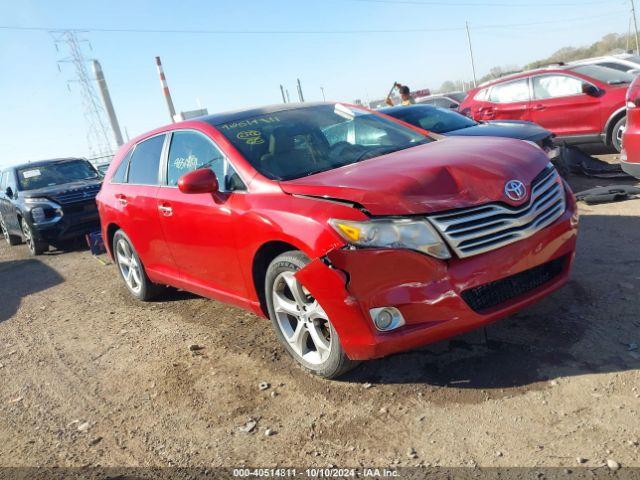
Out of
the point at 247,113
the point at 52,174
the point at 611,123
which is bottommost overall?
the point at 611,123

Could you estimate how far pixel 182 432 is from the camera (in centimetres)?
305

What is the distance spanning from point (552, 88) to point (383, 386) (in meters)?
8.23

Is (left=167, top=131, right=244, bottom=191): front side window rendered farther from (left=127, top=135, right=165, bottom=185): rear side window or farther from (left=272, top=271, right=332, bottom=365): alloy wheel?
(left=272, top=271, right=332, bottom=365): alloy wheel

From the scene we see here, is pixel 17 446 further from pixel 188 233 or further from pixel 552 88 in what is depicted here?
pixel 552 88

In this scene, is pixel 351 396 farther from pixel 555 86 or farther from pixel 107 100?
pixel 107 100

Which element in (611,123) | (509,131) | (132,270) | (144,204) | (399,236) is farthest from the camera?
(611,123)

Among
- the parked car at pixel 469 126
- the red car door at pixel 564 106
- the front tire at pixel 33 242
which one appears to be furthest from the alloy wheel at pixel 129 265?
the red car door at pixel 564 106

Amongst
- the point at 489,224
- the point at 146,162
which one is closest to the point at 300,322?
the point at 489,224

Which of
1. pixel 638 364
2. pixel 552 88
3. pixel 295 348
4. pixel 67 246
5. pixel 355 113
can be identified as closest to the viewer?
pixel 638 364

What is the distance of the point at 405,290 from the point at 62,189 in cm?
867

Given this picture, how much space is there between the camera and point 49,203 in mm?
9477

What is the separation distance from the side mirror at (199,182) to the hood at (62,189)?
699 centimetres

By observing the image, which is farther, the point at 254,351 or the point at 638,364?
the point at 254,351

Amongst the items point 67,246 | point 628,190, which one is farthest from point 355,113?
point 67,246
